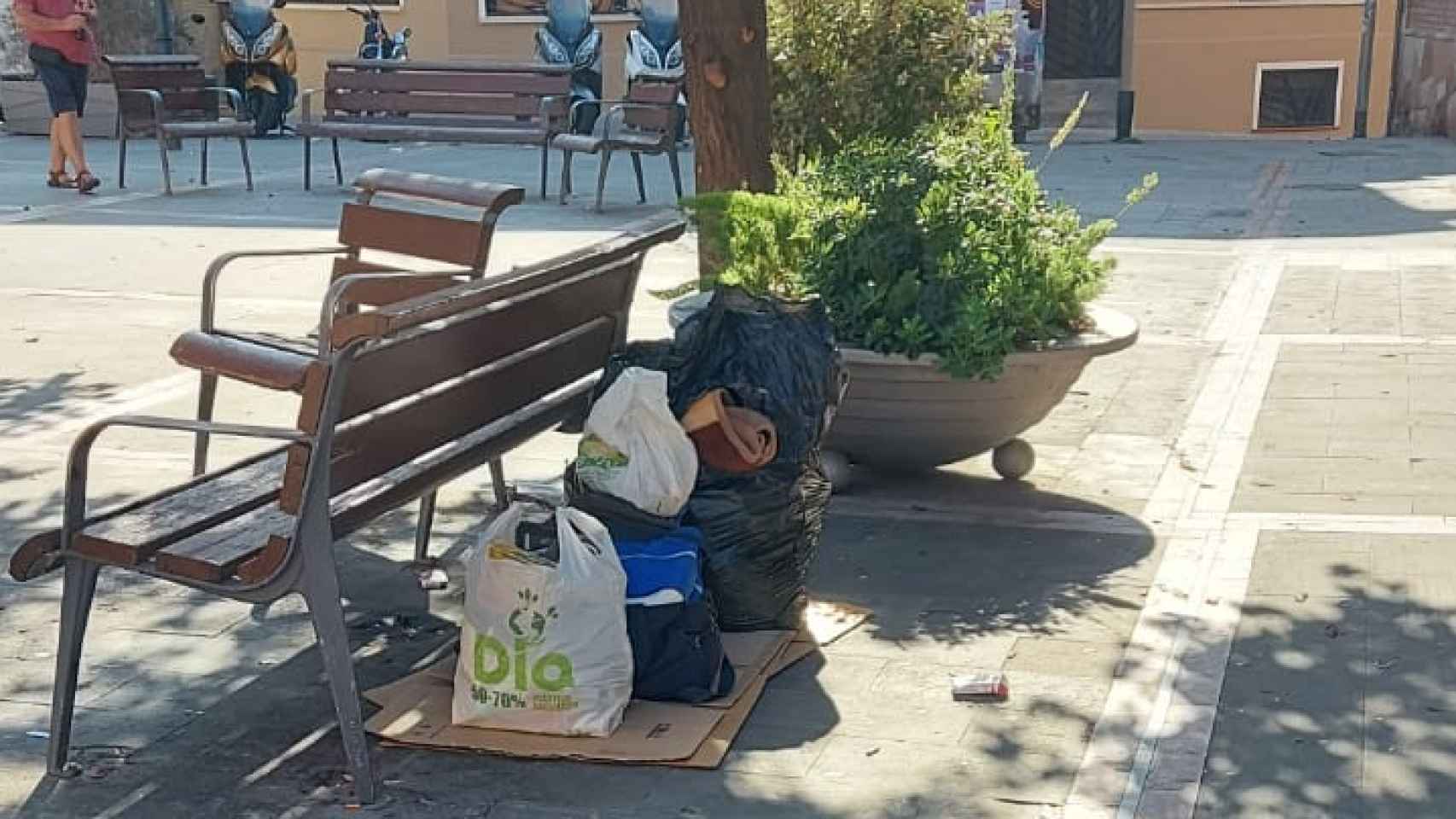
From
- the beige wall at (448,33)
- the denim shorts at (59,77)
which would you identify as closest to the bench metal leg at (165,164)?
the denim shorts at (59,77)

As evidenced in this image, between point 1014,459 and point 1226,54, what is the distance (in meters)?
16.0

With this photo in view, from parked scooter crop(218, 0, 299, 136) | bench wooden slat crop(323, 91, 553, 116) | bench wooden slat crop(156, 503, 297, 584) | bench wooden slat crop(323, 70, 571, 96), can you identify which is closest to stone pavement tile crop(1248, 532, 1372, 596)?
bench wooden slat crop(156, 503, 297, 584)

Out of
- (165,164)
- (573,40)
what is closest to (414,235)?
(165,164)

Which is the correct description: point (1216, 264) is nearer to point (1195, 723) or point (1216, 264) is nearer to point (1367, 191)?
point (1367, 191)

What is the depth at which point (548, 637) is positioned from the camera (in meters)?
4.16

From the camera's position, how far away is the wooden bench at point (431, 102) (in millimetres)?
14430

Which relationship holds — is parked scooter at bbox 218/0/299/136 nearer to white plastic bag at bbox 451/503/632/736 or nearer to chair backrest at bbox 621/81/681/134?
chair backrest at bbox 621/81/681/134

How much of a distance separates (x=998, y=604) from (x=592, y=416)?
1.30m

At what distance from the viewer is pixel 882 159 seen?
617cm

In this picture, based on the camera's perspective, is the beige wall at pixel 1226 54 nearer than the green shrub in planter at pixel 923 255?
No

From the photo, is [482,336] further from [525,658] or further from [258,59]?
[258,59]

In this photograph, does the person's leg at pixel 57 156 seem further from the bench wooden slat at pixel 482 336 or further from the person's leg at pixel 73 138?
the bench wooden slat at pixel 482 336

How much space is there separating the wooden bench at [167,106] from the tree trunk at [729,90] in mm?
8424

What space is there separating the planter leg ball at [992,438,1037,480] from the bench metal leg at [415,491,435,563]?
1.89 metres
